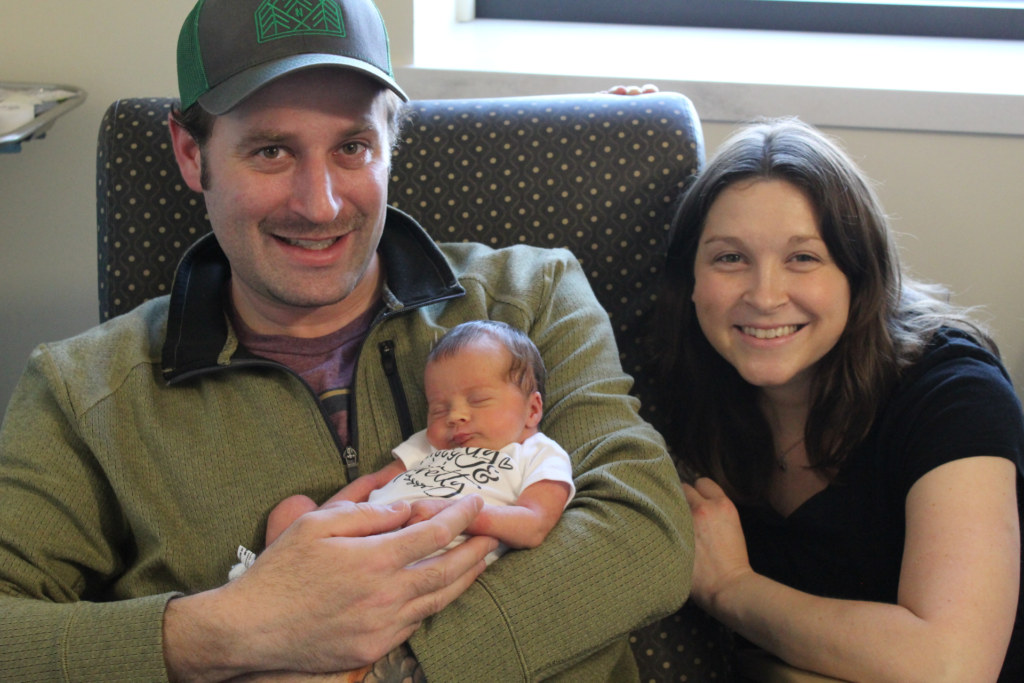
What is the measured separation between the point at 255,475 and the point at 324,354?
0.24 metres

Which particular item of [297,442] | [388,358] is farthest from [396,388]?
[297,442]

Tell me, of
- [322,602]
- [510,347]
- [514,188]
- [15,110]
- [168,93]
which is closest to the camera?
[322,602]

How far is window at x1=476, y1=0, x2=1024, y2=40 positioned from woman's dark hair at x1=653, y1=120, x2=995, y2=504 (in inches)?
43.9

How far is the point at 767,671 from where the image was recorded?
4.39ft

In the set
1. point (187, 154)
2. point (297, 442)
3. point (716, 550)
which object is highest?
point (187, 154)

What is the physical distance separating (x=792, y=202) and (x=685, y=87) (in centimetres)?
79

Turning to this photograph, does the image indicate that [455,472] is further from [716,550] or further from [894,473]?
[894,473]

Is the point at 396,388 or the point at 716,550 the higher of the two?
the point at 396,388

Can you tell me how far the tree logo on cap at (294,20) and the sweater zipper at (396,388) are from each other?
18.6 inches

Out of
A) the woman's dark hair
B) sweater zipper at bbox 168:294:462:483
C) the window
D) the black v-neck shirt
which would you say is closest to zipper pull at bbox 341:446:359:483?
sweater zipper at bbox 168:294:462:483

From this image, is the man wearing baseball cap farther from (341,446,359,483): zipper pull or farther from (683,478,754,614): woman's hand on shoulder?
(683,478,754,614): woman's hand on shoulder

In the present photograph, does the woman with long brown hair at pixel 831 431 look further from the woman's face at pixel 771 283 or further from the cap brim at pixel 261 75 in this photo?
the cap brim at pixel 261 75

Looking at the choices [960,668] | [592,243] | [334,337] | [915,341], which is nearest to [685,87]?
[592,243]

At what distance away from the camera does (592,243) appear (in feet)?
5.38
